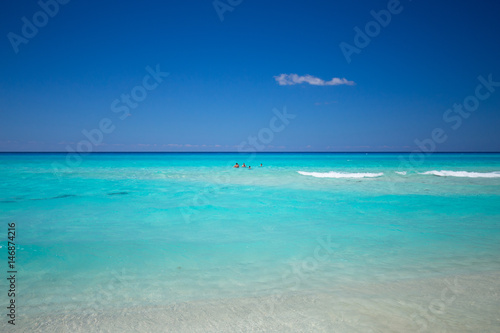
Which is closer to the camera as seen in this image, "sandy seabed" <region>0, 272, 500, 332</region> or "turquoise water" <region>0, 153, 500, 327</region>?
"sandy seabed" <region>0, 272, 500, 332</region>

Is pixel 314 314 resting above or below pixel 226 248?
above

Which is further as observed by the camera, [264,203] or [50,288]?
[264,203]

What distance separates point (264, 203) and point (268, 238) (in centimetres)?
571

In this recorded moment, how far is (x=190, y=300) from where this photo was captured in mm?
4316

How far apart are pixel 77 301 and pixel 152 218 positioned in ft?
19.8

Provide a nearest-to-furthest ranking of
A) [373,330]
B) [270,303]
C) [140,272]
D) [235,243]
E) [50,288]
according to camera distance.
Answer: [373,330]
[270,303]
[50,288]
[140,272]
[235,243]

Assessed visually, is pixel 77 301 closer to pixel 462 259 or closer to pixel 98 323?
pixel 98 323

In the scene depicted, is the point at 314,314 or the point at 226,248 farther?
the point at 226,248

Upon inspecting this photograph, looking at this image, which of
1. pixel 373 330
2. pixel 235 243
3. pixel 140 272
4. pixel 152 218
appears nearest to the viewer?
pixel 373 330

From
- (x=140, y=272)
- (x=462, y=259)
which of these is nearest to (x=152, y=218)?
(x=140, y=272)

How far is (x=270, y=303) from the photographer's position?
421 cm

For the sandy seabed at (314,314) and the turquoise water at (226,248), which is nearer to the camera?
the sandy seabed at (314,314)

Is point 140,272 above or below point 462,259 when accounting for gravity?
below

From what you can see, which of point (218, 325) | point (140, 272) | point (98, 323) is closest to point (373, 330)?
point (218, 325)
